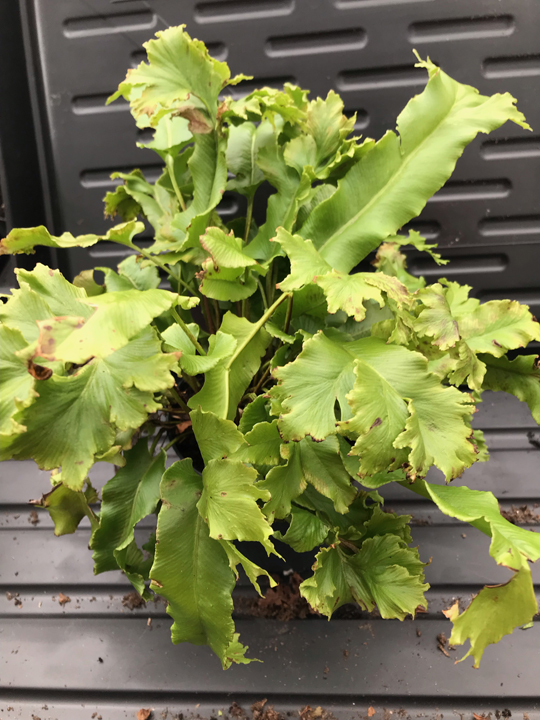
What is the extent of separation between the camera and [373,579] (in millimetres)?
505

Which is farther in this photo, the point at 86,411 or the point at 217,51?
the point at 217,51

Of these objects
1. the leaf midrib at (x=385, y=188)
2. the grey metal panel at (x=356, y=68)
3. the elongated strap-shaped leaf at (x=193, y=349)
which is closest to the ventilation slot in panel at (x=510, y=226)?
the grey metal panel at (x=356, y=68)

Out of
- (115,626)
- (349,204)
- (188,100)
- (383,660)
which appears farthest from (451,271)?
(115,626)

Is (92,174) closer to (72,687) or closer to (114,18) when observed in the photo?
(114,18)

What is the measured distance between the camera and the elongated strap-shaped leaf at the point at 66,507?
20.9 inches

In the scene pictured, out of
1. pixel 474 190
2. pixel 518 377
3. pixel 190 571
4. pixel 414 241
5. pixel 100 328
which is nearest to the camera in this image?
pixel 100 328

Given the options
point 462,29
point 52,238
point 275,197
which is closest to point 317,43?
point 462,29

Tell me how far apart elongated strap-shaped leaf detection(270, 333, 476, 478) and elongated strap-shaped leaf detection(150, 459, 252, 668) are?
146 mm

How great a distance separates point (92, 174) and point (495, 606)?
0.91 metres

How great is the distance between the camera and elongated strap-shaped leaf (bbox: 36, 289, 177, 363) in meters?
0.35

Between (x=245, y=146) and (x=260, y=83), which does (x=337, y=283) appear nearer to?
(x=245, y=146)

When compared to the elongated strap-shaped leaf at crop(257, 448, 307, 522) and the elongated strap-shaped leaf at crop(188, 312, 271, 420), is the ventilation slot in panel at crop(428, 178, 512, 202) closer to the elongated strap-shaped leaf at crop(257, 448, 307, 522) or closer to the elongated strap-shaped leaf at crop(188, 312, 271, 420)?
the elongated strap-shaped leaf at crop(188, 312, 271, 420)

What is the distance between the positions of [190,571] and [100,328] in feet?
0.90

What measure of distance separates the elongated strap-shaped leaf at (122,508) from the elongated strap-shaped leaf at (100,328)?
0.22m
